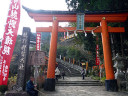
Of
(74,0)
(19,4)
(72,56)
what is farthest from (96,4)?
(72,56)

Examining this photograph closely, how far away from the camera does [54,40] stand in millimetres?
9594

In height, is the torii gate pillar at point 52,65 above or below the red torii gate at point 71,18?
below

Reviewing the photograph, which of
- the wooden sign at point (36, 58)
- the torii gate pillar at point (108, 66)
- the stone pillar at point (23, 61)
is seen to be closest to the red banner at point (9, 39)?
the stone pillar at point (23, 61)

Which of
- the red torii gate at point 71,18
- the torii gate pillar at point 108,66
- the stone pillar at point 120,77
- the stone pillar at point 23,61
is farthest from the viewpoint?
the red torii gate at point 71,18

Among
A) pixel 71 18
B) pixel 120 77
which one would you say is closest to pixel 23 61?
pixel 71 18

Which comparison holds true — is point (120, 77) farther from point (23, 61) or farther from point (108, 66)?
point (23, 61)

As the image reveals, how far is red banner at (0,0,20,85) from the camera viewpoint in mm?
7254

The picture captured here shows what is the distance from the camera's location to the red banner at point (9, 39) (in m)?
7.25

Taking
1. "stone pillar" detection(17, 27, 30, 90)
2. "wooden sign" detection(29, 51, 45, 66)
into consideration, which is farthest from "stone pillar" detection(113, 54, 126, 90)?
"stone pillar" detection(17, 27, 30, 90)

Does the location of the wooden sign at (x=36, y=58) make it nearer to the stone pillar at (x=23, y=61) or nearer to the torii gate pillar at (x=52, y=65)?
the stone pillar at (x=23, y=61)

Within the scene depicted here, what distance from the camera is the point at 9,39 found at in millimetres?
7551

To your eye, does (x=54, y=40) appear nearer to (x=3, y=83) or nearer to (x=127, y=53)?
(x=3, y=83)

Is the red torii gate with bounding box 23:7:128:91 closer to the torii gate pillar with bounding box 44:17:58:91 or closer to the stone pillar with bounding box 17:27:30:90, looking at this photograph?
the torii gate pillar with bounding box 44:17:58:91

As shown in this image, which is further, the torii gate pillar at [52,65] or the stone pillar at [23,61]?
the torii gate pillar at [52,65]
